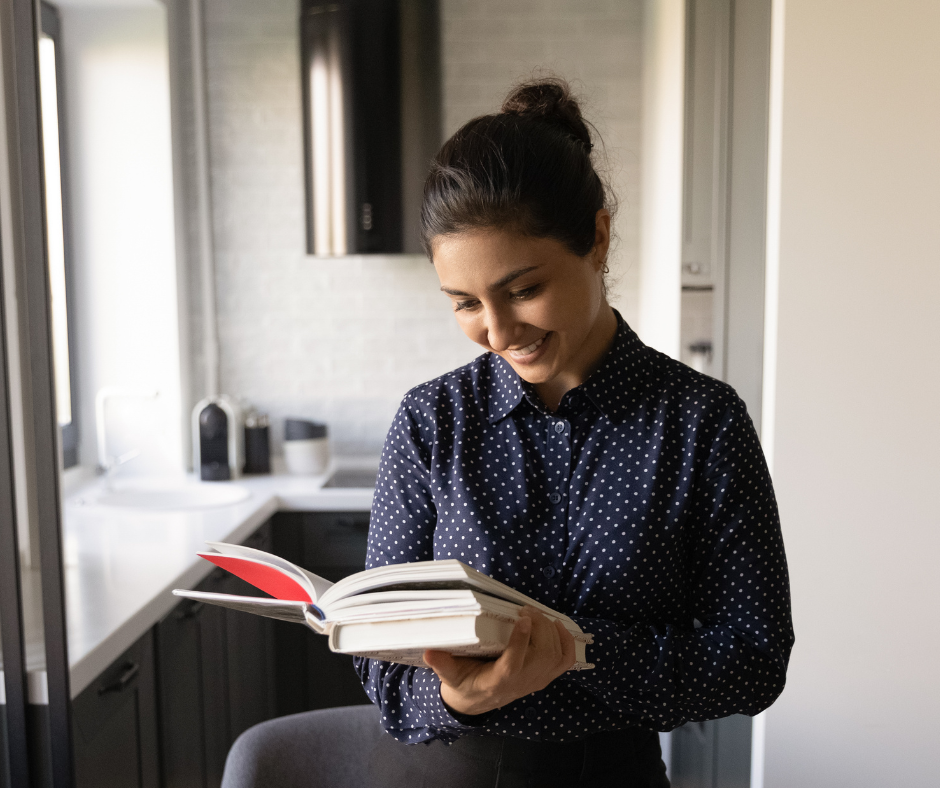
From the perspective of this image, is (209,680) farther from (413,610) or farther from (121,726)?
(413,610)

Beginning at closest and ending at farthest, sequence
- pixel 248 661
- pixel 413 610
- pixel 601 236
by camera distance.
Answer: pixel 413 610, pixel 601 236, pixel 248 661

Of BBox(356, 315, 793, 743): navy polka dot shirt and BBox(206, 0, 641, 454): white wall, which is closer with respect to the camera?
BBox(356, 315, 793, 743): navy polka dot shirt

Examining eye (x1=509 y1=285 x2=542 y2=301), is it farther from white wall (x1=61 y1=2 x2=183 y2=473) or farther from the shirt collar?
white wall (x1=61 y1=2 x2=183 y2=473)

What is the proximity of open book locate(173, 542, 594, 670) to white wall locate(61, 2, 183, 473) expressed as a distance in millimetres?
2457

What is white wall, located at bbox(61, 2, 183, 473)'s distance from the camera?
2969 mm

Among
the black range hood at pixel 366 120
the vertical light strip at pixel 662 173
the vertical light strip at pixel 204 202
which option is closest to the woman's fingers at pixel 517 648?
the vertical light strip at pixel 662 173

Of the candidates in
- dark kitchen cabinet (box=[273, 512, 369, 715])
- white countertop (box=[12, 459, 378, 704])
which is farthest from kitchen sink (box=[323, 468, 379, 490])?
dark kitchen cabinet (box=[273, 512, 369, 715])

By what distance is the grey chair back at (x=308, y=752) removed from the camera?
1.35 metres

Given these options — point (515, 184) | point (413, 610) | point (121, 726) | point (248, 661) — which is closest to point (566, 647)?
point (413, 610)

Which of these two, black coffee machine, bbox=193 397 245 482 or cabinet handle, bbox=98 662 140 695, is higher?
black coffee machine, bbox=193 397 245 482

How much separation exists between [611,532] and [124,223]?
2.52m

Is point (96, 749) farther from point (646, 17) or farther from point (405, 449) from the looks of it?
point (646, 17)

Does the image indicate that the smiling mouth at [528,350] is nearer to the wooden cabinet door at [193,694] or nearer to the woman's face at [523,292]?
the woman's face at [523,292]

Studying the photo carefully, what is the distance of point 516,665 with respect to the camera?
79cm
